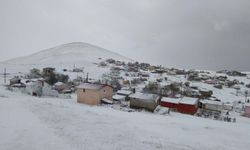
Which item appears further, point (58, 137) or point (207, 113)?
point (207, 113)

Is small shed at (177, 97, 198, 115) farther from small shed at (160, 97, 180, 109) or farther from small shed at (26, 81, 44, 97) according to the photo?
small shed at (26, 81, 44, 97)

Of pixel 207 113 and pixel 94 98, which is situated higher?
pixel 94 98

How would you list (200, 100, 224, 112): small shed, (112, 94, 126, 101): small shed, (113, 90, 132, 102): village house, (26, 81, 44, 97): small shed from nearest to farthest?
(26, 81, 44, 97): small shed, (200, 100, 224, 112): small shed, (112, 94, 126, 101): small shed, (113, 90, 132, 102): village house

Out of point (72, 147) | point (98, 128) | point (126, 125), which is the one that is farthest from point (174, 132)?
point (72, 147)

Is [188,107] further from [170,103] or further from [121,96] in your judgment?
[121,96]

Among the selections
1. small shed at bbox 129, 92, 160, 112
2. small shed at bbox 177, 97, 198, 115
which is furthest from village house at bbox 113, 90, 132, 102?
small shed at bbox 177, 97, 198, 115

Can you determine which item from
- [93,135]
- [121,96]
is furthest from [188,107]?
[93,135]

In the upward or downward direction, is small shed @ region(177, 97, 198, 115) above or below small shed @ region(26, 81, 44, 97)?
below

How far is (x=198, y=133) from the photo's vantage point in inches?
879

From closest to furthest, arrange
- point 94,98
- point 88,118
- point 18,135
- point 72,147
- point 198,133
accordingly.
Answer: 1. point 72,147
2. point 18,135
3. point 198,133
4. point 88,118
5. point 94,98

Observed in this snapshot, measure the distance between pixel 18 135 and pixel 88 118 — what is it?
8955mm

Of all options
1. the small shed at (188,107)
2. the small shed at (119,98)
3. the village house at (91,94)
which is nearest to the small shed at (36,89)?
the village house at (91,94)

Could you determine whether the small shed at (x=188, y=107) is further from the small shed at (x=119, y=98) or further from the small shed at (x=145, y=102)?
the small shed at (x=119, y=98)

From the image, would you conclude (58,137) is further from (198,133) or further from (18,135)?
(198,133)
